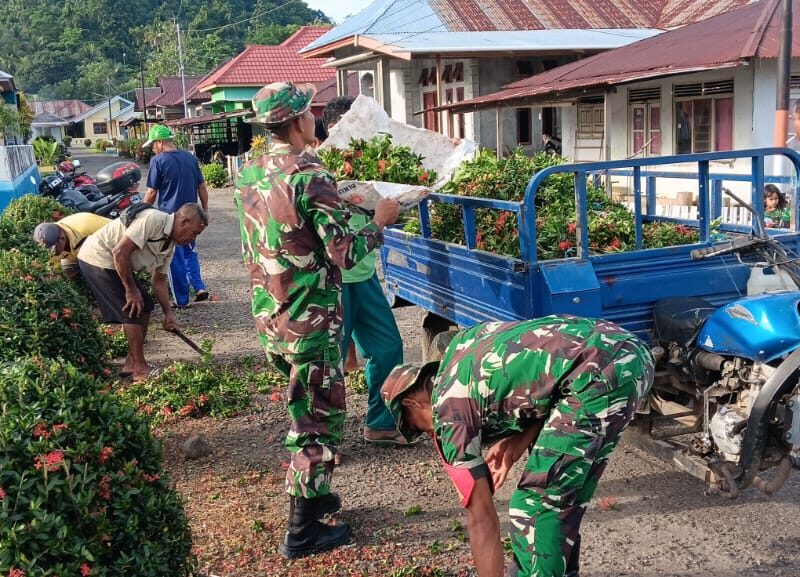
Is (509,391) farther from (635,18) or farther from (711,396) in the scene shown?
(635,18)

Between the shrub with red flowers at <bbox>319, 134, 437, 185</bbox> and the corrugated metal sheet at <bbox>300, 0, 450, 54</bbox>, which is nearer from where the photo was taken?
the shrub with red flowers at <bbox>319, 134, 437, 185</bbox>

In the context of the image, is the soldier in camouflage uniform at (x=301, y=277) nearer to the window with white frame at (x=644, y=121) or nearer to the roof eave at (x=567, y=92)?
the roof eave at (x=567, y=92)

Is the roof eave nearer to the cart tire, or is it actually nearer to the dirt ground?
the cart tire

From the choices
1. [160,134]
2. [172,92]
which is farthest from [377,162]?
[172,92]

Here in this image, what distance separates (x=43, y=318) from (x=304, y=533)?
2579 mm

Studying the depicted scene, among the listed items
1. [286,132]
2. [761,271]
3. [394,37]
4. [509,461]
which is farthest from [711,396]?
[394,37]

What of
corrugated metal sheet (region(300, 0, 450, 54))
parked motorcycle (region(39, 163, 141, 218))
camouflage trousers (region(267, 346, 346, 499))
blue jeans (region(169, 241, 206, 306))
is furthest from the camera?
corrugated metal sheet (region(300, 0, 450, 54))

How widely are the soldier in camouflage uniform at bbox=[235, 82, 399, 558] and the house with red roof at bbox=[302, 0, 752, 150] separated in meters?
14.4

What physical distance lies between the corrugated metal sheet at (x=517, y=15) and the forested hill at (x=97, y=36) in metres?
67.0

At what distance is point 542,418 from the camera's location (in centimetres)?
271

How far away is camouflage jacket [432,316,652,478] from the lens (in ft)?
8.53

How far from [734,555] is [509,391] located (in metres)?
1.83

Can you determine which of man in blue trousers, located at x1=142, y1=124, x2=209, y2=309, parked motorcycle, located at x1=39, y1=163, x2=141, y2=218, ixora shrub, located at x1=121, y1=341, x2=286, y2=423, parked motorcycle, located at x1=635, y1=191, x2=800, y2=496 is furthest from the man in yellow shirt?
parked motorcycle, located at x1=635, y1=191, x2=800, y2=496

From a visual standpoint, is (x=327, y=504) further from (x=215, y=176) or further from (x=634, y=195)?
(x=215, y=176)
